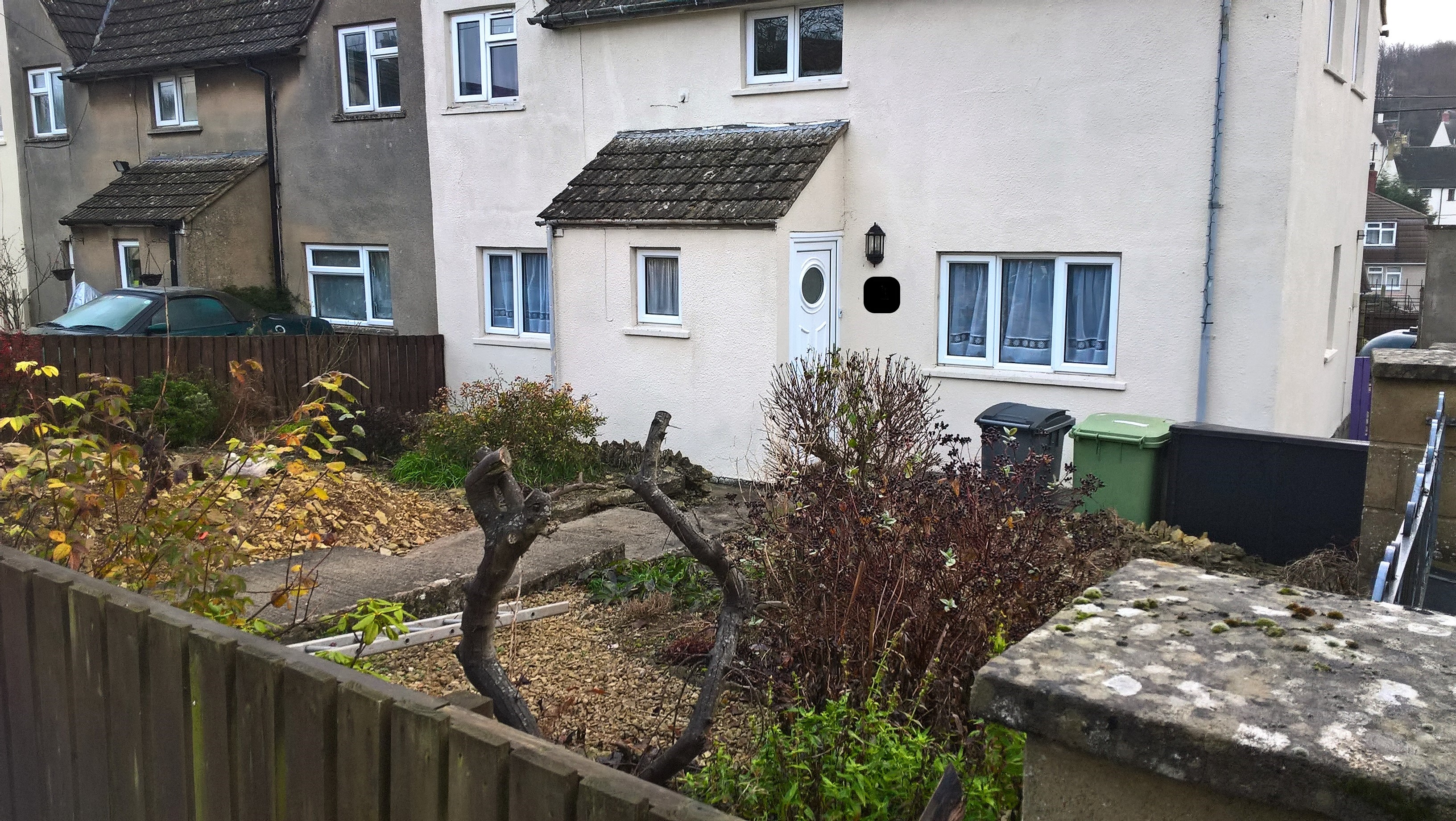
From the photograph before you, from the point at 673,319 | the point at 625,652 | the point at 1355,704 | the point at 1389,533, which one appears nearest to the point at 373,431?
the point at 673,319

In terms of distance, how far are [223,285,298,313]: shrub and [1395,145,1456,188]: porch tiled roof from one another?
72.3 metres

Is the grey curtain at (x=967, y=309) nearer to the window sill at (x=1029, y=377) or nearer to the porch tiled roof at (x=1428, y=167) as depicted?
the window sill at (x=1029, y=377)

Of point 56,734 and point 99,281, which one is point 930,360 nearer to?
point 56,734

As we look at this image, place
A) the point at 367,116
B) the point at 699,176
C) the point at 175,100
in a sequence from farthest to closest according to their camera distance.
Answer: the point at 175,100
the point at 367,116
the point at 699,176

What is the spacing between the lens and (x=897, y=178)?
12.0 meters

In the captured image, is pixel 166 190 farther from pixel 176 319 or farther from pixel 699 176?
pixel 699 176

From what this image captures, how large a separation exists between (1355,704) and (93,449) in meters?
4.51

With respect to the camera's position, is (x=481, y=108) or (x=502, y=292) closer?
(x=481, y=108)

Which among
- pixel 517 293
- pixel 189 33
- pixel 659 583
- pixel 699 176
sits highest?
pixel 189 33

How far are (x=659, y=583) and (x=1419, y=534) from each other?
184 inches

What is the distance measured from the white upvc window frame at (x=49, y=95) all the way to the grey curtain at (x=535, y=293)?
12.2 metres

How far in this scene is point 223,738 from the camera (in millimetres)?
3080

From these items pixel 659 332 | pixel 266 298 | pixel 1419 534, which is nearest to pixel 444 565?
pixel 659 332

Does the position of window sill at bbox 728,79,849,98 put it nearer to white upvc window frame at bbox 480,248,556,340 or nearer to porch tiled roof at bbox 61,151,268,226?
white upvc window frame at bbox 480,248,556,340
